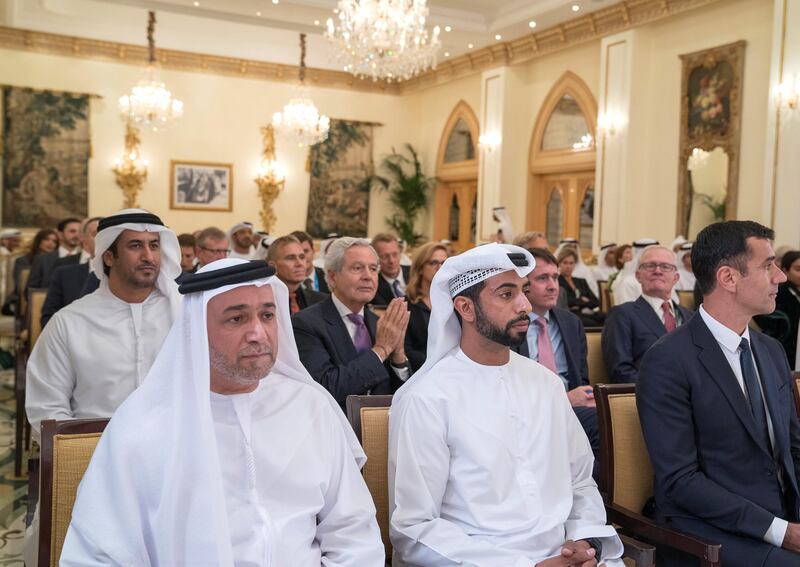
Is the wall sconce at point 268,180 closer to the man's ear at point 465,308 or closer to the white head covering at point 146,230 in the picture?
the white head covering at point 146,230

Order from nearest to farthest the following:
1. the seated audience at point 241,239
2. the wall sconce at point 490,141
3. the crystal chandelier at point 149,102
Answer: the seated audience at point 241,239 → the crystal chandelier at point 149,102 → the wall sconce at point 490,141

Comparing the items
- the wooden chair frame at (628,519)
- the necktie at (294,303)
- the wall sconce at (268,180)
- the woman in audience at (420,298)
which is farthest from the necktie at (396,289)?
the wall sconce at (268,180)

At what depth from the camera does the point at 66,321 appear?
3.32 m

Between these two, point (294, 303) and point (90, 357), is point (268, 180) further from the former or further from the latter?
point (90, 357)

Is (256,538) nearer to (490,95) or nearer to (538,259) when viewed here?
(538,259)

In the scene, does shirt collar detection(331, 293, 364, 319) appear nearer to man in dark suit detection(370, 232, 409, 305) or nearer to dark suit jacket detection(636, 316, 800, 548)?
dark suit jacket detection(636, 316, 800, 548)

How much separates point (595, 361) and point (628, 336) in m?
0.27

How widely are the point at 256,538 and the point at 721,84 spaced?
31.7 feet

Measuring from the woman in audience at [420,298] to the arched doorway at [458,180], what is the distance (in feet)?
32.6

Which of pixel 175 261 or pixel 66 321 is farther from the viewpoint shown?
pixel 175 261

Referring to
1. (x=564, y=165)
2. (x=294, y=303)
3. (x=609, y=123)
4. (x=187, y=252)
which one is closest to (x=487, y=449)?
(x=294, y=303)

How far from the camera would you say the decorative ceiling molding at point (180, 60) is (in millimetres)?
13453

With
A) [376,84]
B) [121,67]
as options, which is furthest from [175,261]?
[376,84]

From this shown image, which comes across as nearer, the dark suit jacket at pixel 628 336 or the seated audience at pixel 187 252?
the dark suit jacket at pixel 628 336
